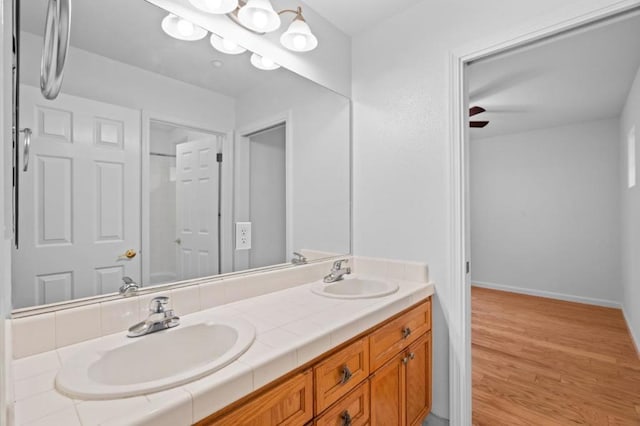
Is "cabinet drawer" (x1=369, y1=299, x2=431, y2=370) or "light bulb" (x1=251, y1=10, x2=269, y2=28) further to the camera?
"light bulb" (x1=251, y1=10, x2=269, y2=28)

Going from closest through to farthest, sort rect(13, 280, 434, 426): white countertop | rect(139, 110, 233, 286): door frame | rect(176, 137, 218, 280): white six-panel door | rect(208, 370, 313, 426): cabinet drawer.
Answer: rect(13, 280, 434, 426): white countertop
rect(208, 370, 313, 426): cabinet drawer
rect(139, 110, 233, 286): door frame
rect(176, 137, 218, 280): white six-panel door

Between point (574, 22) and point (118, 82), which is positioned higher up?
point (574, 22)

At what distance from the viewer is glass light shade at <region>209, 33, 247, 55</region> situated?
1419mm

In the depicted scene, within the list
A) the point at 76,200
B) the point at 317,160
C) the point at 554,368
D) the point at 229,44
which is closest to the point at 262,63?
the point at 229,44

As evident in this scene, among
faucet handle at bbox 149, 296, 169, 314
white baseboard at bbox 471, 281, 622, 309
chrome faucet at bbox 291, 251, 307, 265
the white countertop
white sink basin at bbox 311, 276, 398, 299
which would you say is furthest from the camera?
white baseboard at bbox 471, 281, 622, 309

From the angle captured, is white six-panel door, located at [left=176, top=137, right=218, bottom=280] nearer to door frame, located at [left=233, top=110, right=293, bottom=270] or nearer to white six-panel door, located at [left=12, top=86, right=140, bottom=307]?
white six-panel door, located at [left=12, top=86, right=140, bottom=307]

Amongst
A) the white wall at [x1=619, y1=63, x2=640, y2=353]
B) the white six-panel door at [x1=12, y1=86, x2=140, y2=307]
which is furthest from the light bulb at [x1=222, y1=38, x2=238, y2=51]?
the white wall at [x1=619, y1=63, x2=640, y2=353]

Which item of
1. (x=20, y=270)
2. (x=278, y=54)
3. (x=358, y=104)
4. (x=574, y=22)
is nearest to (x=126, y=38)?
(x=278, y=54)

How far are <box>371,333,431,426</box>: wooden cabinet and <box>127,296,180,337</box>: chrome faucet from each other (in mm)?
792

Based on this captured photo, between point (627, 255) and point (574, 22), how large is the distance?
315 cm

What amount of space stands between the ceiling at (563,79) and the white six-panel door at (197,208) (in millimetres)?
1480

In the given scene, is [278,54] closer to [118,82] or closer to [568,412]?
[118,82]

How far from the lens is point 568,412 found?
6.09 ft

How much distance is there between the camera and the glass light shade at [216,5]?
1.29 m
